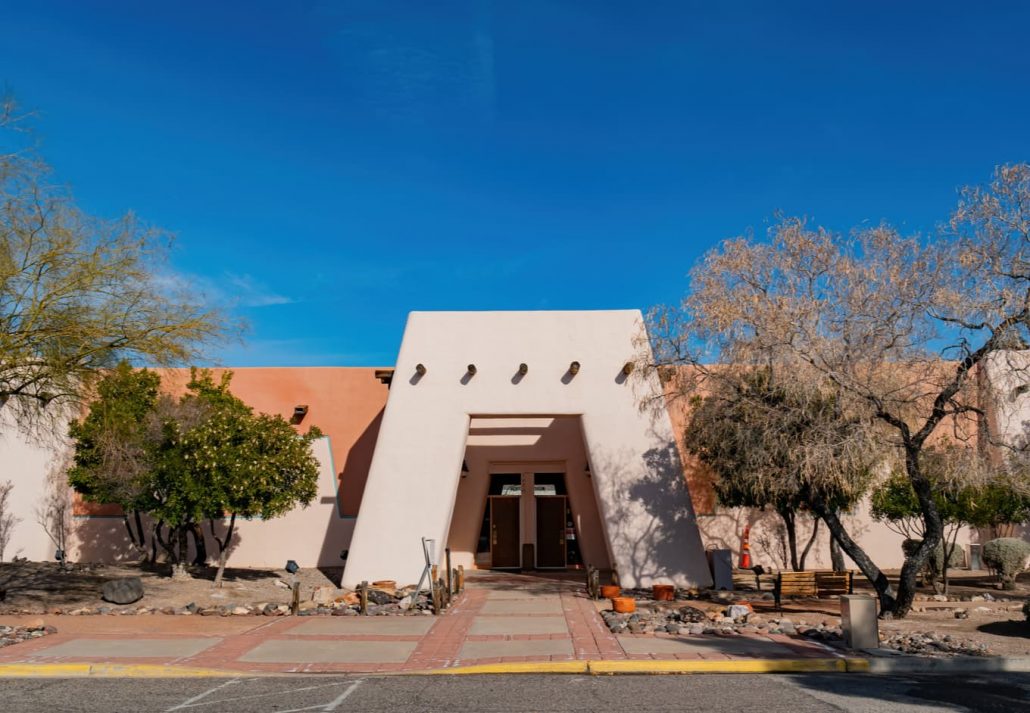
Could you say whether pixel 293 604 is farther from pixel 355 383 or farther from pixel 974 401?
pixel 974 401

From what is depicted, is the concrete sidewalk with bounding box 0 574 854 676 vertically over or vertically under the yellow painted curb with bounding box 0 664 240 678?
over

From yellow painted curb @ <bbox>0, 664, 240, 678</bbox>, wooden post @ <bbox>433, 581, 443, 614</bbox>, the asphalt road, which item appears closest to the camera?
the asphalt road

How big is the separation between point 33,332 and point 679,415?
1729cm

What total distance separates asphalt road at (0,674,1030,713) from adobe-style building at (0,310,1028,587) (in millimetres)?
8591

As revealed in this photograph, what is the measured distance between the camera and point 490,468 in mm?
22891

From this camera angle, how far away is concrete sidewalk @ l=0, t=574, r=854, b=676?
952 cm

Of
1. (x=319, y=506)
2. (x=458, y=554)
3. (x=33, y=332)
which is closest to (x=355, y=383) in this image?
(x=319, y=506)

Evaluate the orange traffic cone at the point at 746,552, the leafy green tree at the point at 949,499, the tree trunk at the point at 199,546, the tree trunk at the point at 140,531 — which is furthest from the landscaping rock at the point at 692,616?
the tree trunk at the point at 140,531

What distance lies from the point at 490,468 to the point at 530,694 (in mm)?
14718

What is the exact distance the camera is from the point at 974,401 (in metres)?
13.3

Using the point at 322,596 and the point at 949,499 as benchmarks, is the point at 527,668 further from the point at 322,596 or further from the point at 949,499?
the point at 949,499

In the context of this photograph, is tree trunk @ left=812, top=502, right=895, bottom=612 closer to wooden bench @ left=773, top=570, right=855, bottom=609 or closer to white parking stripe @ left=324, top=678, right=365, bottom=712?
wooden bench @ left=773, top=570, right=855, bottom=609

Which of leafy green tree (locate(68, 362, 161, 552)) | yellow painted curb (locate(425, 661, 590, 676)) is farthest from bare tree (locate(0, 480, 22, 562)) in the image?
yellow painted curb (locate(425, 661, 590, 676))

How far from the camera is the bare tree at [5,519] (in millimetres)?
22266
